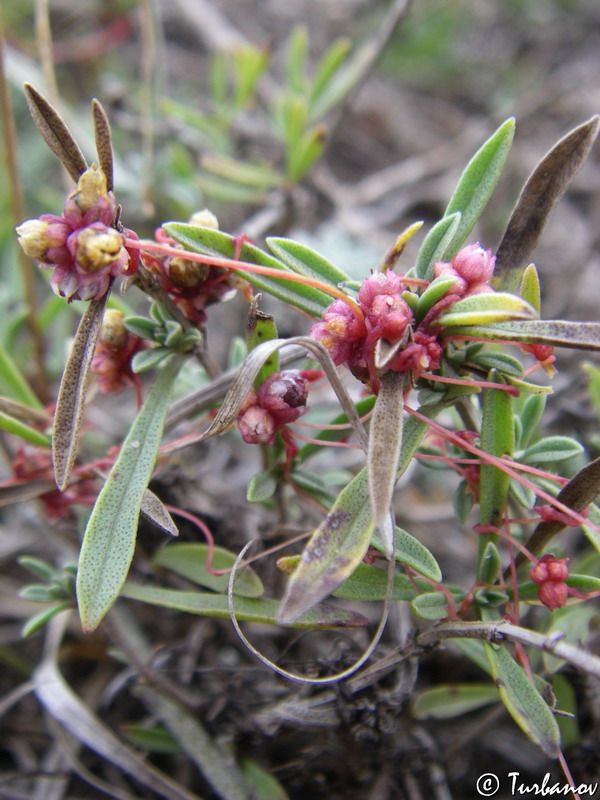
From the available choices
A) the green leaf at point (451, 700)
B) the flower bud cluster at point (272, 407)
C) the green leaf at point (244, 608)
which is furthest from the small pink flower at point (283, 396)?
the green leaf at point (451, 700)

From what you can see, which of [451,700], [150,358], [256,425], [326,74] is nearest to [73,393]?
[150,358]

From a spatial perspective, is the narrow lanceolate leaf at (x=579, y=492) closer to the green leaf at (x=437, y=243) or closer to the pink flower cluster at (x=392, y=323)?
the pink flower cluster at (x=392, y=323)

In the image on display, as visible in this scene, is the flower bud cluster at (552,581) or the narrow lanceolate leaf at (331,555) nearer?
the narrow lanceolate leaf at (331,555)

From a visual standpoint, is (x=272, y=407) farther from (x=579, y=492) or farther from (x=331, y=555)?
A: (x=579, y=492)

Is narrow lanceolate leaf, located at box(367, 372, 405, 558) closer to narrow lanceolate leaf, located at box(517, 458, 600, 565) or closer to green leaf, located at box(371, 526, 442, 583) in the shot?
green leaf, located at box(371, 526, 442, 583)

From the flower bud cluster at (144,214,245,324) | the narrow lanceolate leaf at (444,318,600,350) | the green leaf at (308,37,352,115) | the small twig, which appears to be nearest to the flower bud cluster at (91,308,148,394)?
the flower bud cluster at (144,214,245,324)

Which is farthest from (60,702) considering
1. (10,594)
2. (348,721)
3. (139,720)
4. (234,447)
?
(234,447)
